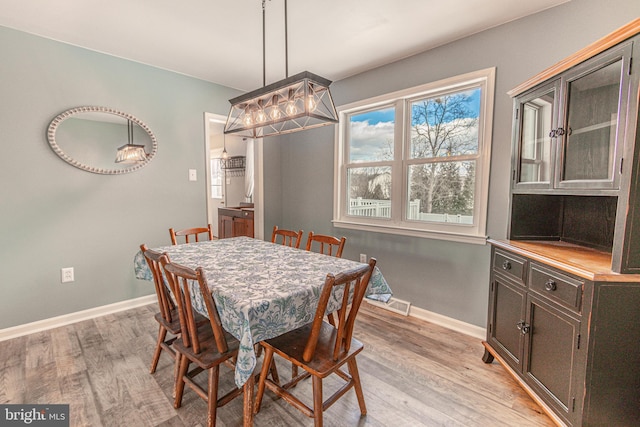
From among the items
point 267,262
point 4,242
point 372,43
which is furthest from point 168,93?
A: point 267,262

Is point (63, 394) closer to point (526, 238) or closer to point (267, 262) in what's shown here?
point (267, 262)

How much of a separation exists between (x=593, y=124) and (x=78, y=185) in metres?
3.74

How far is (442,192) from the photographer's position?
2686mm

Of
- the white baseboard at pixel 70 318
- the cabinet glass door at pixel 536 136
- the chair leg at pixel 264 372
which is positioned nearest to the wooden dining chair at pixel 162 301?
the chair leg at pixel 264 372

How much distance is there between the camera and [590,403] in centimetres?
127

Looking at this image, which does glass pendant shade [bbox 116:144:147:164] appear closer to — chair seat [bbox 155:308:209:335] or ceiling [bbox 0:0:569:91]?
ceiling [bbox 0:0:569:91]

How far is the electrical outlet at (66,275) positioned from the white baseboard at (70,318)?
1.03 ft

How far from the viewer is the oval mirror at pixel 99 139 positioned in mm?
2545

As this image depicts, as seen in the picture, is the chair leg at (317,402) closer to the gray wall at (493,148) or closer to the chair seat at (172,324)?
the chair seat at (172,324)

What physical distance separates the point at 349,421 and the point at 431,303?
149 centimetres

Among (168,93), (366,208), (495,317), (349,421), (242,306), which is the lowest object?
(349,421)

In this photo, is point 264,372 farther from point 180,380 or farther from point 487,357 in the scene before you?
point 487,357

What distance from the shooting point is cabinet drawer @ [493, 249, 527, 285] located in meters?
1.70

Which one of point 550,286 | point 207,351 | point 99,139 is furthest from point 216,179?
point 550,286
